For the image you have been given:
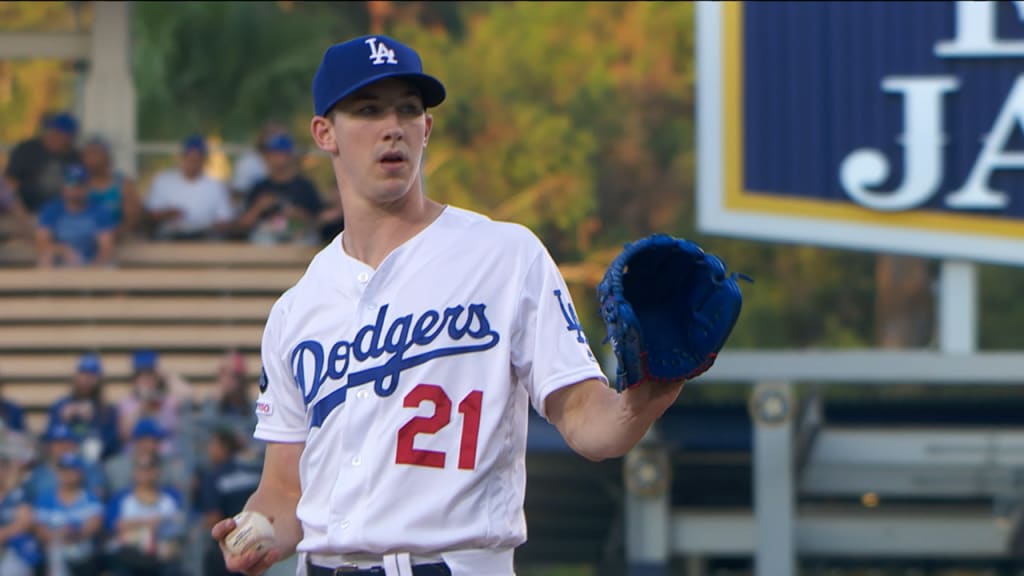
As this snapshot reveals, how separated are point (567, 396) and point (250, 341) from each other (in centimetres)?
867

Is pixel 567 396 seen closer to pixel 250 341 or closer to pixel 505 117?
pixel 250 341

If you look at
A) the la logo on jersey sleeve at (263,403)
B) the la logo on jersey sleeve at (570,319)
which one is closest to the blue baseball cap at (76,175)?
the la logo on jersey sleeve at (263,403)

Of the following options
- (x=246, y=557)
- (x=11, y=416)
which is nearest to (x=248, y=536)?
(x=246, y=557)

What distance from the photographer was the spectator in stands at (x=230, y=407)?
371 inches

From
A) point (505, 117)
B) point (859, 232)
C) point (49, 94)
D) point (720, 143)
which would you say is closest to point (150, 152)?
point (720, 143)

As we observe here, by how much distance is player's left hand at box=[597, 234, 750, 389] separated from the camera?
112 inches

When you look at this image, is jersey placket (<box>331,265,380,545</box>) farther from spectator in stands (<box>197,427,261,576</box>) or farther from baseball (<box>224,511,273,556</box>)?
spectator in stands (<box>197,427,261,576</box>)

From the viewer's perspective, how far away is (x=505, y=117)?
2612 cm

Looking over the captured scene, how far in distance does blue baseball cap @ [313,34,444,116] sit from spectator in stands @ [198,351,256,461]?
6092mm

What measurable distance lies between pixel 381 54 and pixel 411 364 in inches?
21.2

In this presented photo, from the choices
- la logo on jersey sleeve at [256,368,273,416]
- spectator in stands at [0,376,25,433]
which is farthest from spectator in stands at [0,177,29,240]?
la logo on jersey sleeve at [256,368,273,416]

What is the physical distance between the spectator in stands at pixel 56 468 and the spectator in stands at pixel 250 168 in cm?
210

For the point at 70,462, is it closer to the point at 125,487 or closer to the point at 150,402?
the point at 125,487

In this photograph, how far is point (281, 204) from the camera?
432 inches
